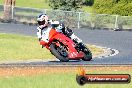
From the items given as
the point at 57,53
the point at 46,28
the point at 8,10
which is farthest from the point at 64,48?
the point at 8,10

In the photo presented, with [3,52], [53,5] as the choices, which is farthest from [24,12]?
[3,52]

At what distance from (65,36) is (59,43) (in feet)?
0.72

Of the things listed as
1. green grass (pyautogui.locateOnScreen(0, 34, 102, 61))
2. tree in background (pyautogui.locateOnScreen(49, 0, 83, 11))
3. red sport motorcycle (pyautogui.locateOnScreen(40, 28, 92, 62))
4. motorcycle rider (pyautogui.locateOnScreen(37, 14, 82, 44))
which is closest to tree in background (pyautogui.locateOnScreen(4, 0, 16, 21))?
tree in background (pyautogui.locateOnScreen(49, 0, 83, 11))

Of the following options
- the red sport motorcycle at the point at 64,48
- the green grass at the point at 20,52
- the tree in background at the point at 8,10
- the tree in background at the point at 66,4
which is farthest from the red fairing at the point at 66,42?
the tree in background at the point at 8,10

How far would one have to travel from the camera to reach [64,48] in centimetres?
678

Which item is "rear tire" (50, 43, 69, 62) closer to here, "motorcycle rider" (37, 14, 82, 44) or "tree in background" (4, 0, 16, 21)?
"motorcycle rider" (37, 14, 82, 44)

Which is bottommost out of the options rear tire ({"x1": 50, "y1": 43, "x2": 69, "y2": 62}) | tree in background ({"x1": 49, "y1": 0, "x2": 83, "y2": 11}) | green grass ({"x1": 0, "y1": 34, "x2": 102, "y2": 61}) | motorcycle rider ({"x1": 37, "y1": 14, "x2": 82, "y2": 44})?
green grass ({"x1": 0, "y1": 34, "x2": 102, "y2": 61})

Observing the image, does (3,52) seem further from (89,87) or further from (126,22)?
(126,22)

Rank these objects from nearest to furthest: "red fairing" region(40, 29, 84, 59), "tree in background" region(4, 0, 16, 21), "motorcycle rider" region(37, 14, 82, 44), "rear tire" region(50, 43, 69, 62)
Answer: "motorcycle rider" region(37, 14, 82, 44)
"red fairing" region(40, 29, 84, 59)
"rear tire" region(50, 43, 69, 62)
"tree in background" region(4, 0, 16, 21)

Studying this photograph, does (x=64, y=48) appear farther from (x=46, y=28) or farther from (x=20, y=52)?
(x=20, y=52)

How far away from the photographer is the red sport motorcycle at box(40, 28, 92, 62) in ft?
21.3

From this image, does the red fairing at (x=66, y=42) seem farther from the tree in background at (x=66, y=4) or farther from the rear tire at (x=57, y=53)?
the tree in background at (x=66, y=4)

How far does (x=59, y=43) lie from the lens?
680 cm

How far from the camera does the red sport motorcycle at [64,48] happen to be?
21.3 feet
